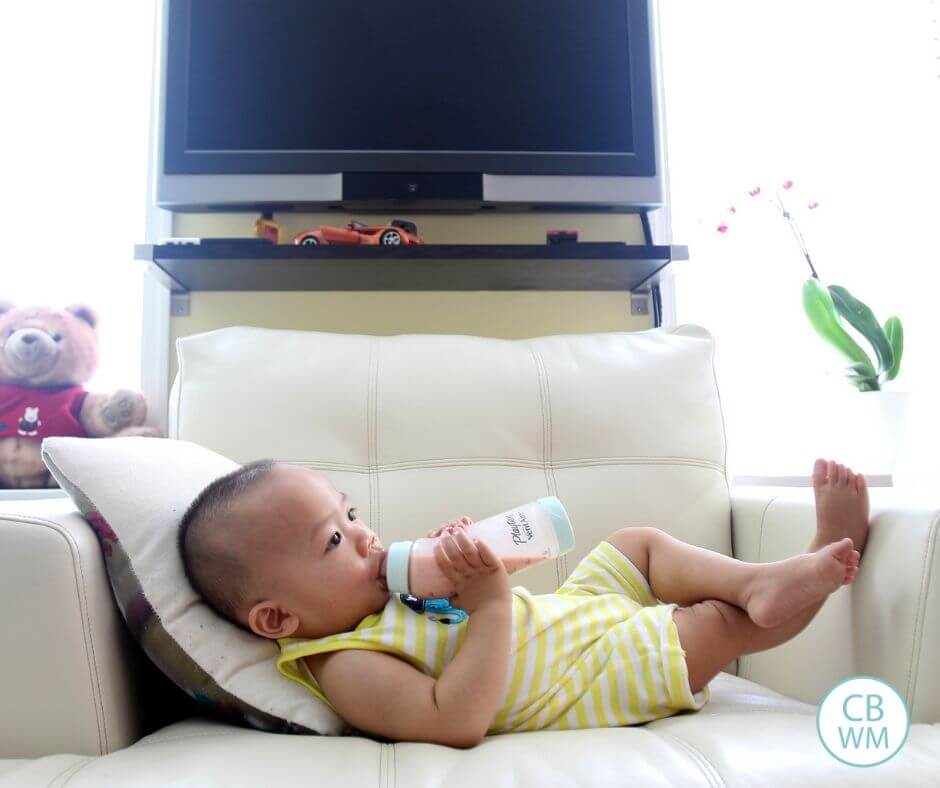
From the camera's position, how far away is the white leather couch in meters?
0.67

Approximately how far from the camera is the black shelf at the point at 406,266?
1.53 metres

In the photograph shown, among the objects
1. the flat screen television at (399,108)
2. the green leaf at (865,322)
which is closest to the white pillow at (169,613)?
the flat screen television at (399,108)

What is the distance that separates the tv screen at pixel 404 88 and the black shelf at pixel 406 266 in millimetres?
229

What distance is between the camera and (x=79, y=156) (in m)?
1.93

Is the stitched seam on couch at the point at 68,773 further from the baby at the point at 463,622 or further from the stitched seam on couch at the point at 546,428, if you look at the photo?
the stitched seam on couch at the point at 546,428

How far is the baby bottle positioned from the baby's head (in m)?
0.05

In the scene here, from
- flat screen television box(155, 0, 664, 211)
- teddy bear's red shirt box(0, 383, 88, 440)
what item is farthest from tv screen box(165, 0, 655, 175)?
teddy bear's red shirt box(0, 383, 88, 440)

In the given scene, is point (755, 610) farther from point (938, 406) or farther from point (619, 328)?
point (938, 406)

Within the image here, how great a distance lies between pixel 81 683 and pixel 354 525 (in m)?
0.31

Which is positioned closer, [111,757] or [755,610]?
[111,757]

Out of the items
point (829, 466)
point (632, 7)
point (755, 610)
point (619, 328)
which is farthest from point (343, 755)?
point (632, 7)

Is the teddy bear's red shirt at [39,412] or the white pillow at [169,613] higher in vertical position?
the teddy bear's red shirt at [39,412]

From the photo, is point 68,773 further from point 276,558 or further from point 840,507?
point 840,507

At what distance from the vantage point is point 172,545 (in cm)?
84
